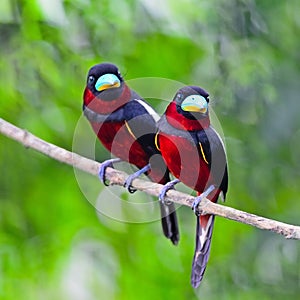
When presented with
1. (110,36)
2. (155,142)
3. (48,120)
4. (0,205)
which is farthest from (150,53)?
(155,142)

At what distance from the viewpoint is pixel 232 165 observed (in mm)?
1801

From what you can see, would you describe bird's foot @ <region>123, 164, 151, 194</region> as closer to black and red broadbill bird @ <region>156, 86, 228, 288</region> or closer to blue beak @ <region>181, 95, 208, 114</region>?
black and red broadbill bird @ <region>156, 86, 228, 288</region>

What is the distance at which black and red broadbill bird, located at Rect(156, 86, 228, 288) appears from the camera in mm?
896

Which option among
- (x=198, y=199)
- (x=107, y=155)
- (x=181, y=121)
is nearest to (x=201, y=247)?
(x=198, y=199)

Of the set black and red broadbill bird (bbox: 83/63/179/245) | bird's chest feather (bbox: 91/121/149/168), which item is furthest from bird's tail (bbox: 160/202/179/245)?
bird's chest feather (bbox: 91/121/149/168)

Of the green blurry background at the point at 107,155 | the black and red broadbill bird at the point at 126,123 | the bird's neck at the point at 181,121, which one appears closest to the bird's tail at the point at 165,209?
the black and red broadbill bird at the point at 126,123

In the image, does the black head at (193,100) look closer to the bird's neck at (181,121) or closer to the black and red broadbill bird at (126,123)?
the bird's neck at (181,121)

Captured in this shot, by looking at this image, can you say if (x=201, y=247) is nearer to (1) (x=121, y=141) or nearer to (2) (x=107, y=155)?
(1) (x=121, y=141)

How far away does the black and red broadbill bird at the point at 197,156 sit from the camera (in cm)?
90

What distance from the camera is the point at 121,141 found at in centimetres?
118

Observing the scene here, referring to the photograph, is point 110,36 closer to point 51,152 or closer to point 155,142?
point 51,152

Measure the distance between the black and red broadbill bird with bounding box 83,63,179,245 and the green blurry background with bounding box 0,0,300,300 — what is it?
40 cm

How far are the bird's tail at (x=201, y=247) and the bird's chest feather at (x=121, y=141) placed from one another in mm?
184

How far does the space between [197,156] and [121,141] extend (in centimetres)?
23
